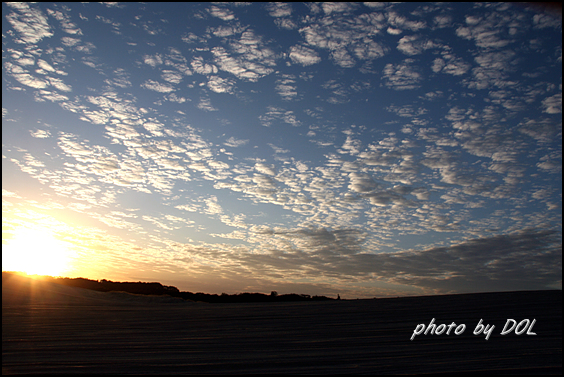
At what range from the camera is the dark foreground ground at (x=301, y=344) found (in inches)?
133

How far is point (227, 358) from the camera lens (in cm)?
379

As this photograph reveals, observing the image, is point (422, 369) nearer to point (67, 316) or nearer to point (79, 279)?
point (67, 316)

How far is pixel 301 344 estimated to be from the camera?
14.3ft

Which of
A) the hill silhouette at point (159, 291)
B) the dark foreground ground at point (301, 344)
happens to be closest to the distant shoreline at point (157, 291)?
the hill silhouette at point (159, 291)

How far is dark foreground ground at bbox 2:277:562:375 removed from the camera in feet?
11.1

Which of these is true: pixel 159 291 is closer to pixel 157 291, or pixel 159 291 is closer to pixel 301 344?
pixel 157 291

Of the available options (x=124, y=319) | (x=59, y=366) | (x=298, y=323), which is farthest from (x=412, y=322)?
(x=124, y=319)

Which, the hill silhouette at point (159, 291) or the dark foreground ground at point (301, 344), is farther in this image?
the hill silhouette at point (159, 291)

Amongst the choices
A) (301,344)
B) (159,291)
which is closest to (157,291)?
(159,291)

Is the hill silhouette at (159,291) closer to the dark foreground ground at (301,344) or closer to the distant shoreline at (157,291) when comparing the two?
the distant shoreline at (157,291)

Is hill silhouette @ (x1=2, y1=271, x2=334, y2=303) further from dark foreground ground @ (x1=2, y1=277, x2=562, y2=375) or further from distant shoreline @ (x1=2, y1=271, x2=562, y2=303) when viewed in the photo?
dark foreground ground @ (x1=2, y1=277, x2=562, y2=375)

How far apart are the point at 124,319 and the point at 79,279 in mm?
21734

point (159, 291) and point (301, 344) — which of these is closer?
point (301, 344)

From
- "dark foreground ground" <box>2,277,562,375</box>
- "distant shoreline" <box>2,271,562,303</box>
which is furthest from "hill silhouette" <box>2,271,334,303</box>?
"dark foreground ground" <box>2,277,562,375</box>
